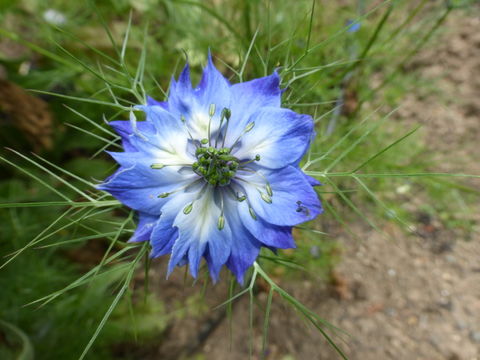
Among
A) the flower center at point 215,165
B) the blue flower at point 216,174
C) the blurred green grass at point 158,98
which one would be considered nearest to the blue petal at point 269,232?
the blue flower at point 216,174

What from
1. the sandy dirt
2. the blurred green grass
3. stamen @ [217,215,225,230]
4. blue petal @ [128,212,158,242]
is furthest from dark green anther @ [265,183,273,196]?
the sandy dirt

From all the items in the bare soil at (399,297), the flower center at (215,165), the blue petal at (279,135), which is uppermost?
the blue petal at (279,135)

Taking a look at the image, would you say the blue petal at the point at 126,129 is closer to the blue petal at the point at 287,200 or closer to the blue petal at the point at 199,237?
the blue petal at the point at 199,237

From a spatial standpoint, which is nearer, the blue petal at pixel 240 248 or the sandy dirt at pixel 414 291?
the blue petal at pixel 240 248

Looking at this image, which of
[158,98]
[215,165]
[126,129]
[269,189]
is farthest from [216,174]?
[158,98]

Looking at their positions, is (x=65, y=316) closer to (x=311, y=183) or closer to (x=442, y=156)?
(x=311, y=183)

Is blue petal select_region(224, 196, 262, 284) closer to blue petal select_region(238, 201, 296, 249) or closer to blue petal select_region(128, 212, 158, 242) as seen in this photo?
blue petal select_region(238, 201, 296, 249)

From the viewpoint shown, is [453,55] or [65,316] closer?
[65,316]

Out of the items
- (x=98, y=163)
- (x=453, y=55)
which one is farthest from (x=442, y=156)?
(x=98, y=163)
